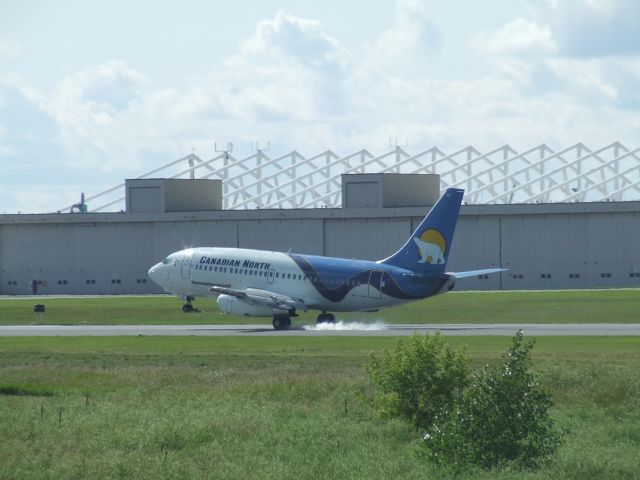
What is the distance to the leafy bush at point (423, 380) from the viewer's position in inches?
1126

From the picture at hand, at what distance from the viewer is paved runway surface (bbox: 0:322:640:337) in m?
59.8

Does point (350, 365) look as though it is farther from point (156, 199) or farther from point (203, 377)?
point (156, 199)

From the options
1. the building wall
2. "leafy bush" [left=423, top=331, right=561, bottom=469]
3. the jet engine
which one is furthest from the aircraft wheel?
"leafy bush" [left=423, top=331, right=561, bottom=469]

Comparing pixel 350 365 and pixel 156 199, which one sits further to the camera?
pixel 156 199

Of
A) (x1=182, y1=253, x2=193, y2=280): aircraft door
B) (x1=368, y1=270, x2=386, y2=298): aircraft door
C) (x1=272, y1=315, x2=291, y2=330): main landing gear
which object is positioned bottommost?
(x1=272, y1=315, x2=291, y2=330): main landing gear

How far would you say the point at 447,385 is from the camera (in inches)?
1125

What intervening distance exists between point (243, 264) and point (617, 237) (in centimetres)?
5069

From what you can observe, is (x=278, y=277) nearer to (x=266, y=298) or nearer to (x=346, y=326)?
(x=266, y=298)

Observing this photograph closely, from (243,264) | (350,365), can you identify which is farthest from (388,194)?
(350,365)

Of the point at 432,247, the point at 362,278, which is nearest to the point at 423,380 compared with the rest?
the point at 432,247

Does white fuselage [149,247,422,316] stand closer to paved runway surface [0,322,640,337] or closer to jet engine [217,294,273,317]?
paved runway surface [0,322,640,337]

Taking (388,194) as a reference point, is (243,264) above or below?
below

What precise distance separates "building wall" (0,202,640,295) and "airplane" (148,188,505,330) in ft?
138

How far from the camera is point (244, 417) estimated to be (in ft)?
98.9
